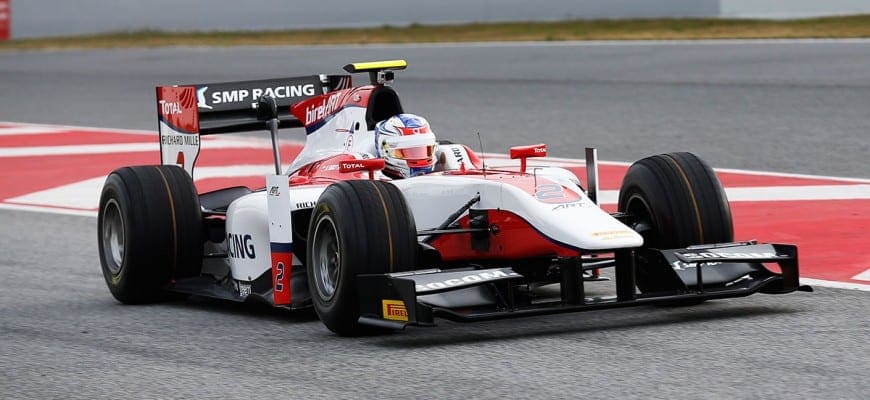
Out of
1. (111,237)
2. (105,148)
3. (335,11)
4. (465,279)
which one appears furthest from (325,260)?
(335,11)

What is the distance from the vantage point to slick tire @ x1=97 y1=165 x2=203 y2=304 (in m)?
8.07

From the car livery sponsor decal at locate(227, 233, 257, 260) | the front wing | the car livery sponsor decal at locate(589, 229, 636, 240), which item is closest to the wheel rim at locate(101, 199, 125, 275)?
the car livery sponsor decal at locate(227, 233, 257, 260)

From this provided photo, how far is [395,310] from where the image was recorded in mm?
6535

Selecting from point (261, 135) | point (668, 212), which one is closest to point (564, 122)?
point (261, 135)

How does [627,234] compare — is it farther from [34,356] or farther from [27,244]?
[27,244]

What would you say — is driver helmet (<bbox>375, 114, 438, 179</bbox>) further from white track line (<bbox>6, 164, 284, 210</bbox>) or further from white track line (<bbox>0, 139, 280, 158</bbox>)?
white track line (<bbox>0, 139, 280, 158</bbox>)

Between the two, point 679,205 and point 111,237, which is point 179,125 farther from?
point 679,205

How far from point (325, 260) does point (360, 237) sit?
45 cm

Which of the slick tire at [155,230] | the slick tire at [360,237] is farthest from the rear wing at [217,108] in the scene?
the slick tire at [360,237]

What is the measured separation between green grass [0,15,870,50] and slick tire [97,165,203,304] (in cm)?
1471

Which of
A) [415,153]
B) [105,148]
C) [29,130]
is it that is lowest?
[415,153]

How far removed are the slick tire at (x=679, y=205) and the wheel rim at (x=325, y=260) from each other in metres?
1.41

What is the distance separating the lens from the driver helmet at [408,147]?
7.81 meters

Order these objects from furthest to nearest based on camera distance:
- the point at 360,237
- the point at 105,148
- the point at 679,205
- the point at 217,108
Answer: the point at 105,148
the point at 217,108
the point at 679,205
the point at 360,237
